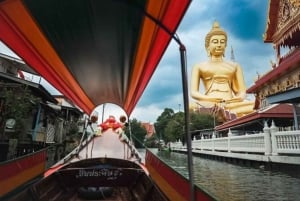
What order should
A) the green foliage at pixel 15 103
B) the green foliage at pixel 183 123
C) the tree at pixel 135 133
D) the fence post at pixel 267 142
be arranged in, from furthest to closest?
the green foliage at pixel 183 123, the fence post at pixel 267 142, the green foliage at pixel 15 103, the tree at pixel 135 133

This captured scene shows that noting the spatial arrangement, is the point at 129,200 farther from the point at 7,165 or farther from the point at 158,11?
the point at 158,11

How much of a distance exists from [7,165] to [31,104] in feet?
25.1

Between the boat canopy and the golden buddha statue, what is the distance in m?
25.2

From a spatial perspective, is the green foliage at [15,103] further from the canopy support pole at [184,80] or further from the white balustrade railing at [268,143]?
the canopy support pole at [184,80]

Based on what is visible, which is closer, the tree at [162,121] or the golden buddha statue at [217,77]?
the golden buddha statue at [217,77]

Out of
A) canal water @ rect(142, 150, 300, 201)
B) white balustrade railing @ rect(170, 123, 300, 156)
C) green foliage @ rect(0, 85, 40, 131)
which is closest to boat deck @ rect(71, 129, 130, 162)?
canal water @ rect(142, 150, 300, 201)

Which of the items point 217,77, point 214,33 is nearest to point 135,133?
point 217,77

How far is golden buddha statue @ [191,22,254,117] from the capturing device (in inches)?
1142

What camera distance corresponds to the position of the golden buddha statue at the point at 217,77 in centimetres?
2900

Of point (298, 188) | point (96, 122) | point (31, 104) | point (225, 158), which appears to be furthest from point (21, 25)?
point (225, 158)

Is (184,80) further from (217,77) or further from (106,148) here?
(217,77)

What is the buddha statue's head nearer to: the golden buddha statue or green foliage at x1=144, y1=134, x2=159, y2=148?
the golden buddha statue

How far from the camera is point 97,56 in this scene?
4000 mm

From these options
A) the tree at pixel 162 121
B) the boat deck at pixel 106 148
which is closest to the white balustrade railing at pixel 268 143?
the boat deck at pixel 106 148
